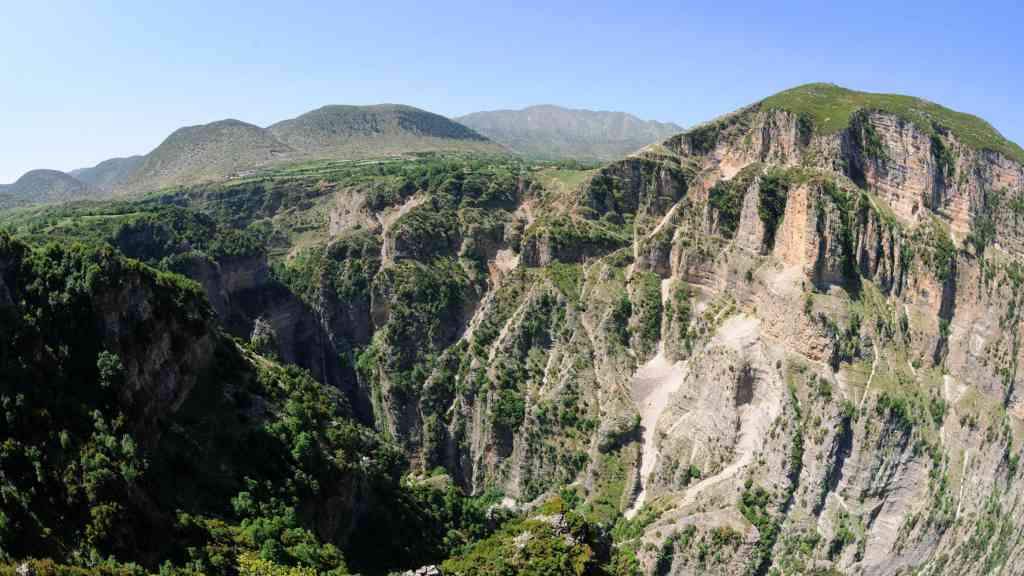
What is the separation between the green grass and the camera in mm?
97938

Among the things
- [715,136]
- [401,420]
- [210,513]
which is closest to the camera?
[210,513]

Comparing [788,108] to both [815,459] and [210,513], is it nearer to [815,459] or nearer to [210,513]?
[815,459]

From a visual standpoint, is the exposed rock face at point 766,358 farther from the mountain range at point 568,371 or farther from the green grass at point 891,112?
the green grass at point 891,112

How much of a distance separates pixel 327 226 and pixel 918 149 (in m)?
129

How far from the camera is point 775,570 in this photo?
2901 inches

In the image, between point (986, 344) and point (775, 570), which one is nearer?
point (775, 570)

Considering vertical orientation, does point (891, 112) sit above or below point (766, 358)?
above

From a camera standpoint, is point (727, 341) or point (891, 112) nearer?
point (727, 341)

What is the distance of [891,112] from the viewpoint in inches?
3994

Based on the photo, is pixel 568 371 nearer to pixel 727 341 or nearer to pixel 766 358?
pixel 727 341

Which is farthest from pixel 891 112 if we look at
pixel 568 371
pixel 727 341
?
pixel 568 371

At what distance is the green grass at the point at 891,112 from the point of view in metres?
97.9

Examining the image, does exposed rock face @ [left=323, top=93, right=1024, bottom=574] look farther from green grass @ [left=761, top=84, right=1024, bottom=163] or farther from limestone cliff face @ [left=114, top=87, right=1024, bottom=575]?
green grass @ [left=761, top=84, right=1024, bottom=163]

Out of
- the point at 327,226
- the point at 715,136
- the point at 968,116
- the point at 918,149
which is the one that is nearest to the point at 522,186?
the point at 715,136
